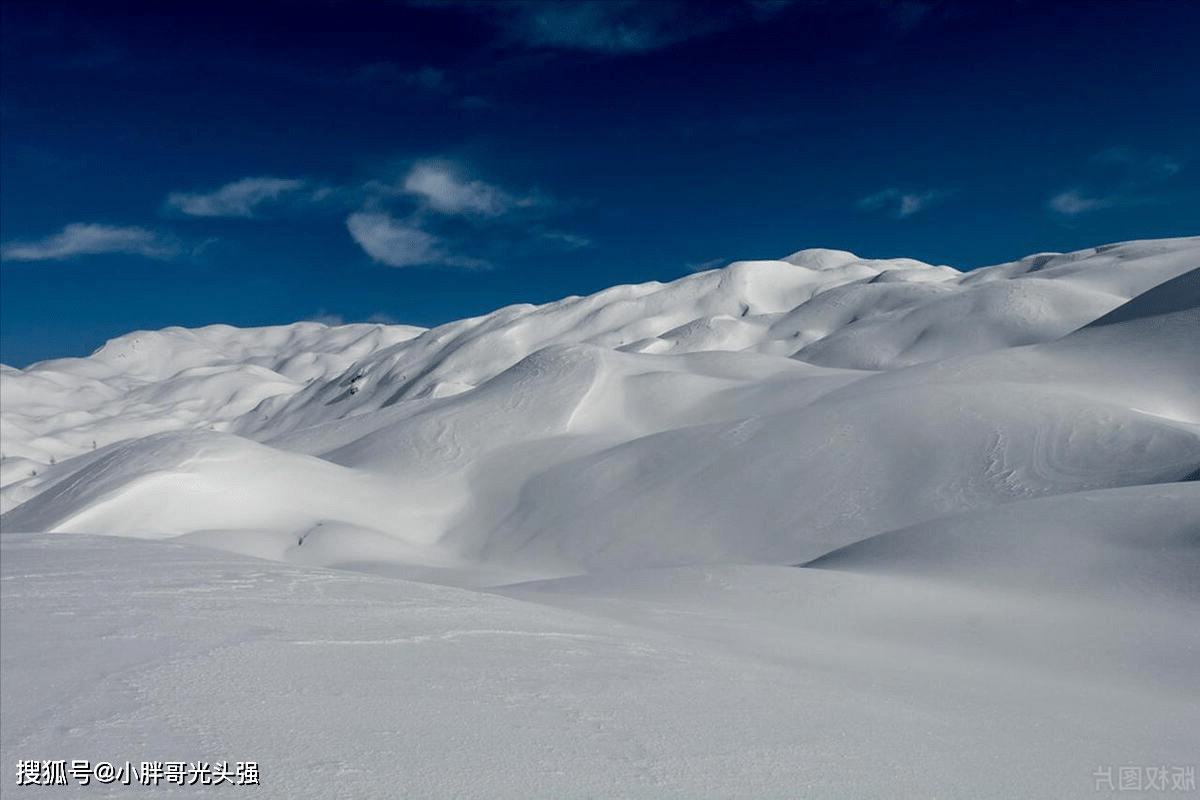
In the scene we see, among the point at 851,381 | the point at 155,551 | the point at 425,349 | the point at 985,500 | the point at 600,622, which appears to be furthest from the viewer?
the point at 425,349

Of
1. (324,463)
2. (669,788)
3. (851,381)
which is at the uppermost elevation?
(851,381)

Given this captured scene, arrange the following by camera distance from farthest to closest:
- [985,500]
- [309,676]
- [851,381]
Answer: [851,381], [985,500], [309,676]

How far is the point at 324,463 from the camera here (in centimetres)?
3278

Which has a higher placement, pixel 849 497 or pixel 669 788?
pixel 849 497

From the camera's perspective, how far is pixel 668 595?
12016 millimetres

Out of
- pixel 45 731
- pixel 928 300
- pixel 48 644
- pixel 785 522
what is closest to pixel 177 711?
pixel 45 731

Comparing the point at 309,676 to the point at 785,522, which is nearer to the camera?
the point at 309,676

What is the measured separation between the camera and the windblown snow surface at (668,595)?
16.0ft

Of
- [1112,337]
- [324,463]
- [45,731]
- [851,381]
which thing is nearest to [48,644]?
[45,731]

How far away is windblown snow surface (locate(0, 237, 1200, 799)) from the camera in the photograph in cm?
487

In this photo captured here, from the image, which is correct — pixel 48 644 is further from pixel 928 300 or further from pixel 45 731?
pixel 928 300

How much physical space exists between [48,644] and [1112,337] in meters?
35.0

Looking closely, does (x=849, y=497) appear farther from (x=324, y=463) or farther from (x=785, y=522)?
(x=324, y=463)

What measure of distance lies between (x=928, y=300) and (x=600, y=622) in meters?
69.5
